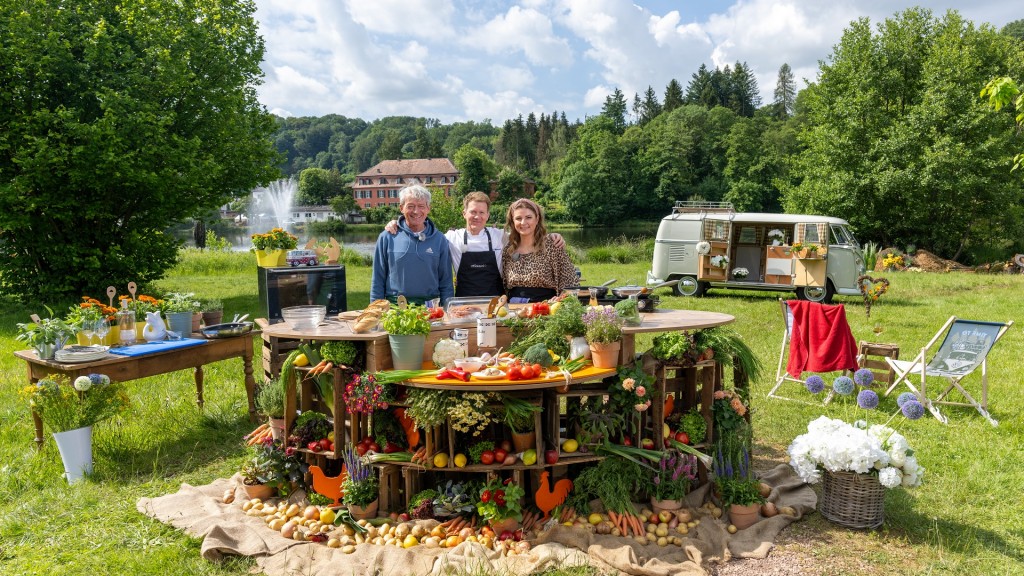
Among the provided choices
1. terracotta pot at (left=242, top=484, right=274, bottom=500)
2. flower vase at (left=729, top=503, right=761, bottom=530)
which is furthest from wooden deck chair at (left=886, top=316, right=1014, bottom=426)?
terracotta pot at (left=242, top=484, right=274, bottom=500)

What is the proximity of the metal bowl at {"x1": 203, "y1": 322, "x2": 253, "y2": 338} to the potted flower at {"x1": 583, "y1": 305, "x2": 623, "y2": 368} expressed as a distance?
11.3ft

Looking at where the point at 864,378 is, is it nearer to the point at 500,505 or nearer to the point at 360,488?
the point at 500,505

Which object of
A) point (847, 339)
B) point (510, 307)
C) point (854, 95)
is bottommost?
point (847, 339)

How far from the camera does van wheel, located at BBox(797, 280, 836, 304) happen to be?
44.5ft

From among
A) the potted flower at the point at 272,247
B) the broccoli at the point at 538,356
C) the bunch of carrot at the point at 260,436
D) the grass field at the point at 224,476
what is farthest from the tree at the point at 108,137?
the broccoli at the point at 538,356

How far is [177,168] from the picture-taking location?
12.4m

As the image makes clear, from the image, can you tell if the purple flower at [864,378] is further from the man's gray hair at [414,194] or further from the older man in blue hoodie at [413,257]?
the man's gray hair at [414,194]

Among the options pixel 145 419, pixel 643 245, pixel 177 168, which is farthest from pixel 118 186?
pixel 643 245

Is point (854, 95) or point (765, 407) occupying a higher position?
point (854, 95)

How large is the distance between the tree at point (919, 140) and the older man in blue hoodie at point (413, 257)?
21.6 m

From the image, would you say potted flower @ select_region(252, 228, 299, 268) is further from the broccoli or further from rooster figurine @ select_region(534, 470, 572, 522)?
rooster figurine @ select_region(534, 470, 572, 522)

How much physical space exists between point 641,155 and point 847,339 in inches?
2209

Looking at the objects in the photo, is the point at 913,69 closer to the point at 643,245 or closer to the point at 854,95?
the point at 854,95

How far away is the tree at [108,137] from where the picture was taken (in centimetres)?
1080
